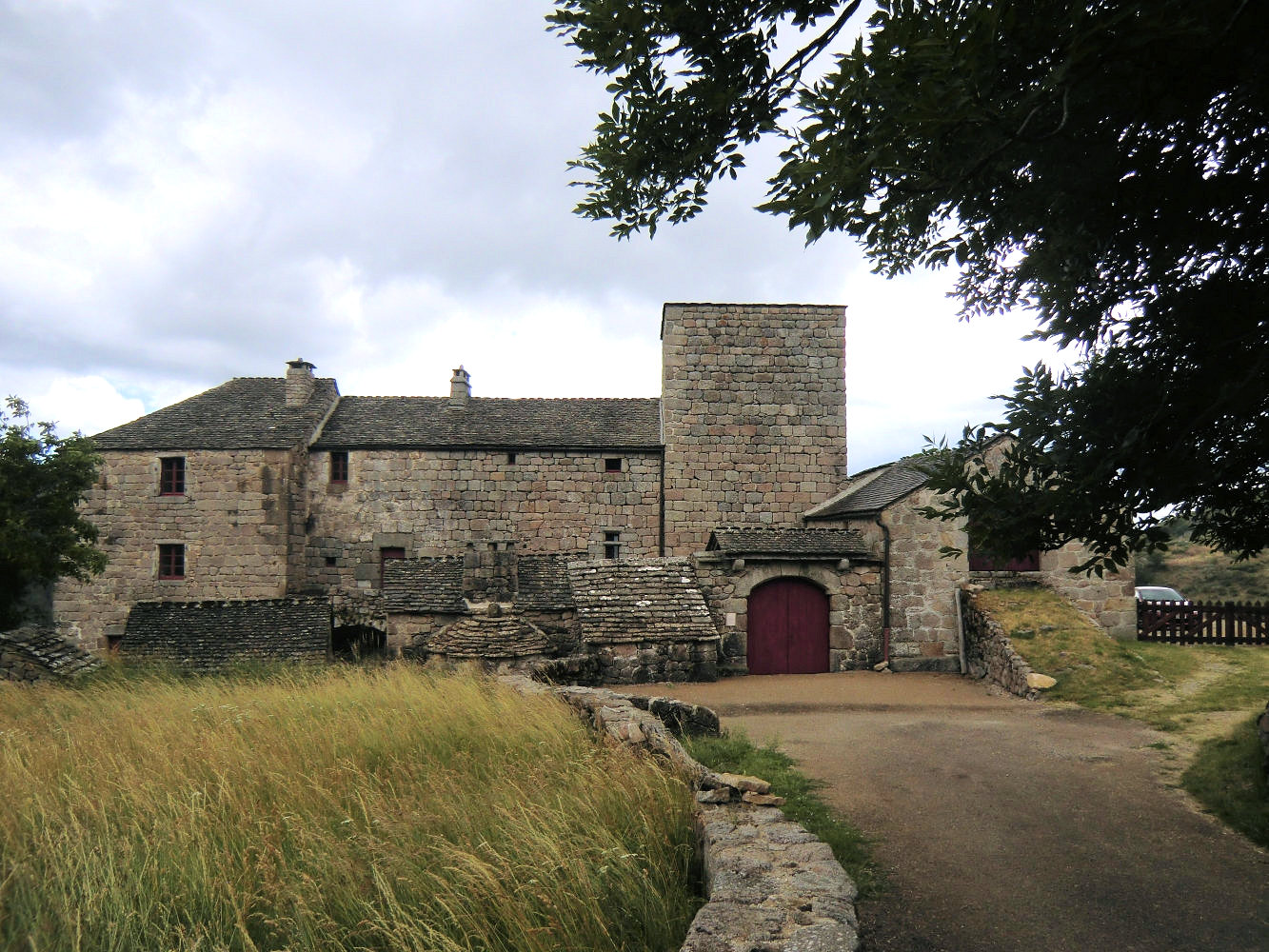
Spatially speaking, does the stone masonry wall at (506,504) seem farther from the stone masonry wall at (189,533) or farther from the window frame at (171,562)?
the window frame at (171,562)

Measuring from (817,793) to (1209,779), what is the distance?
3665 millimetres

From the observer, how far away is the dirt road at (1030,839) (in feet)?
15.3

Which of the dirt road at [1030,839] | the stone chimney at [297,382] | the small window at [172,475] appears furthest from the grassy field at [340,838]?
the stone chimney at [297,382]

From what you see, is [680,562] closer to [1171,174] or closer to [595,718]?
[595,718]

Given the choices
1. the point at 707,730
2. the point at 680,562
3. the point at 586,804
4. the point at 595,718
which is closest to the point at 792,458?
the point at 680,562

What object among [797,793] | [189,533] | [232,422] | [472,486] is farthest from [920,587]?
[232,422]

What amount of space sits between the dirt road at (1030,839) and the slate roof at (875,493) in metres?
6.19

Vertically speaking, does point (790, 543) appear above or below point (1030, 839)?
above

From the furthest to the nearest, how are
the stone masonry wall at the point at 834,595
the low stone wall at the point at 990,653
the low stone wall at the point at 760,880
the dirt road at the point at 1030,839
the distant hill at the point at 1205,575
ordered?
the distant hill at the point at 1205,575
the stone masonry wall at the point at 834,595
the low stone wall at the point at 990,653
the dirt road at the point at 1030,839
the low stone wall at the point at 760,880

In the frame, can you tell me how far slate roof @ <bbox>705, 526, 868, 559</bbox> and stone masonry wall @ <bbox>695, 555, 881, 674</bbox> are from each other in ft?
0.86

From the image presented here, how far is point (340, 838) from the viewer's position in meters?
5.22

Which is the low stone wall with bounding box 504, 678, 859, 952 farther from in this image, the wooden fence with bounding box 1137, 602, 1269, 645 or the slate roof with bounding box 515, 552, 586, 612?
the wooden fence with bounding box 1137, 602, 1269, 645

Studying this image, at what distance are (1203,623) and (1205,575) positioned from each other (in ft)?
72.4

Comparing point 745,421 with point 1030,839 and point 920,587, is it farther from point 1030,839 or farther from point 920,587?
point 1030,839
